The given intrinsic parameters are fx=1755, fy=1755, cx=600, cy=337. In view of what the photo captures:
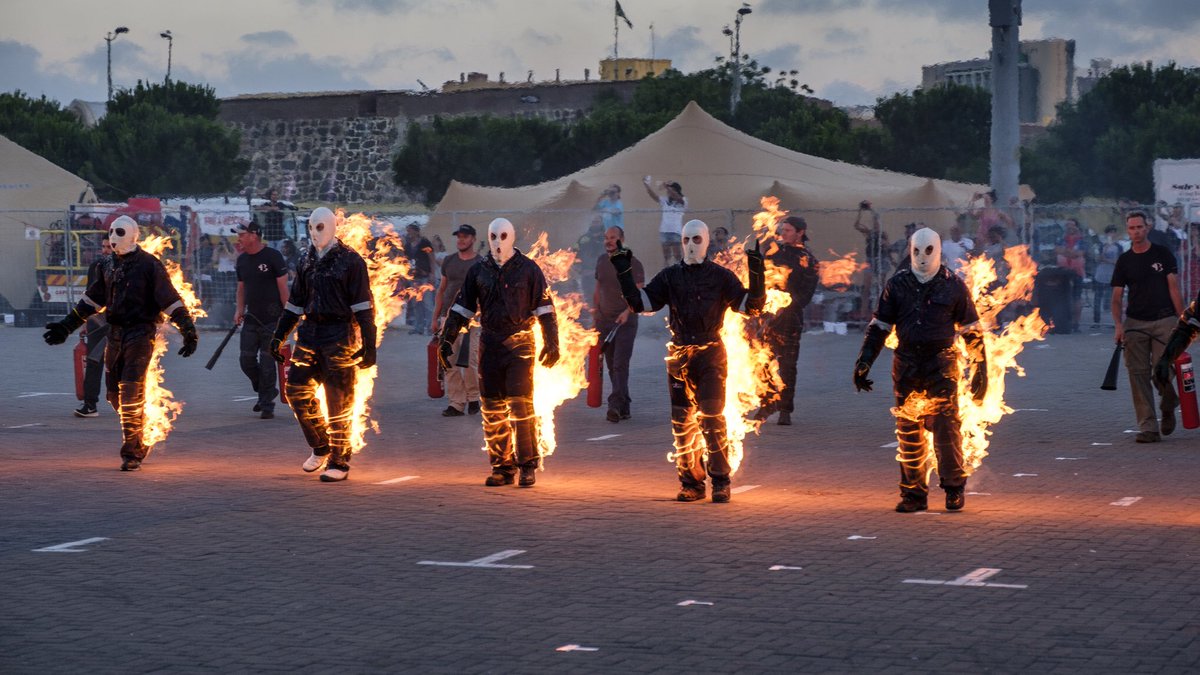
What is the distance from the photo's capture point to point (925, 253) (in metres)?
10.8

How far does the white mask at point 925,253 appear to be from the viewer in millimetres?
10750

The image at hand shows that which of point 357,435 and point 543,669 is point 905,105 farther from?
point 543,669

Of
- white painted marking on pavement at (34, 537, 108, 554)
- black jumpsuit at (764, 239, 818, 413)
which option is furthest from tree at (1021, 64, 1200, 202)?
white painted marking on pavement at (34, 537, 108, 554)

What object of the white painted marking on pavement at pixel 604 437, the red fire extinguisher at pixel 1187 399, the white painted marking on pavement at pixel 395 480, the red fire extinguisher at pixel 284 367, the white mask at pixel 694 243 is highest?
the white mask at pixel 694 243

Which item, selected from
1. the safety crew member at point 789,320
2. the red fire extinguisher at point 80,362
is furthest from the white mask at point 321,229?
the red fire extinguisher at point 80,362

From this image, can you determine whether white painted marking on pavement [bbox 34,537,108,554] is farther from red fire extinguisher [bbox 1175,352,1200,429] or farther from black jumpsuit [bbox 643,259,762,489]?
red fire extinguisher [bbox 1175,352,1200,429]

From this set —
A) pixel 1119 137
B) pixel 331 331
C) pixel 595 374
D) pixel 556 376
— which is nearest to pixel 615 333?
pixel 595 374

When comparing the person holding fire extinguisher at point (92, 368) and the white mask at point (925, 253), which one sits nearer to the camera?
the white mask at point (925, 253)

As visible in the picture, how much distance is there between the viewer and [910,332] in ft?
35.3

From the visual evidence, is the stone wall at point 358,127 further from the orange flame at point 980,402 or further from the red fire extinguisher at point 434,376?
the orange flame at point 980,402

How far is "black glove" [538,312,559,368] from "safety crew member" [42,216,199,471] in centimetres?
277

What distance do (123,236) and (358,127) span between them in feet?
181

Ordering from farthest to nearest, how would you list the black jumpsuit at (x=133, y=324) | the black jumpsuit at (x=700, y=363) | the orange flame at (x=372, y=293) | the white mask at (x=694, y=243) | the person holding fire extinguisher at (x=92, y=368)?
the person holding fire extinguisher at (x=92, y=368) → the orange flame at (x=372, y=293) → the black jumpsuit at (x=133, y=324) → the white mask at (x=694, y=243) → the black jumpsuit at (x=700, y=363)

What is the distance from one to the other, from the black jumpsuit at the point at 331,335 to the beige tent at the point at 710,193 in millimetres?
16676
